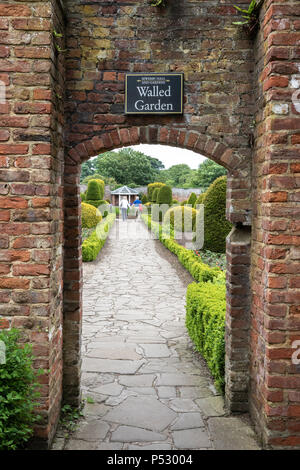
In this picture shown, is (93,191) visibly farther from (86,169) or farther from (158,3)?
(86,169)

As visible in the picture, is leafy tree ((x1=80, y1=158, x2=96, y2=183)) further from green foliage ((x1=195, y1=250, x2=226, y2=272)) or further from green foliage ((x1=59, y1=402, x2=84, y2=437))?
green foliage ((x1=59, y1=402, x2=84, y2=437))

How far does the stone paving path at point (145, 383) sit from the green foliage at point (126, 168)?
3860 centimetres

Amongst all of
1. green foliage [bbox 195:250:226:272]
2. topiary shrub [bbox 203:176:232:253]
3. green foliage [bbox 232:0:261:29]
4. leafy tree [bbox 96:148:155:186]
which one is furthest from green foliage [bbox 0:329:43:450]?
leafy tree [bbox 96:148:155:186]

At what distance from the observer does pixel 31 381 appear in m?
2.85

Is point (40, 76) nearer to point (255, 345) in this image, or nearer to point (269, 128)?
point (269, 128)

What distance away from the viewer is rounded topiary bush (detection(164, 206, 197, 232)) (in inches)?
582

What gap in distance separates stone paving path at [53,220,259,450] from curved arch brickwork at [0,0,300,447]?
33cm

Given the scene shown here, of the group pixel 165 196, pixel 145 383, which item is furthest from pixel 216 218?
pixel 165 196

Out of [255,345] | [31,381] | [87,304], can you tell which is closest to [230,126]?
[255,345]

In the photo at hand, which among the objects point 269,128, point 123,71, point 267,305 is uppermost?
point 123,71

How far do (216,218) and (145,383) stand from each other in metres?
7.13

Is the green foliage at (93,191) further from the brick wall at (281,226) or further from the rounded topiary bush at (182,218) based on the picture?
the brick wall at (281,226)

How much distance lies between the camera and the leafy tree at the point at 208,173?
109 feet
